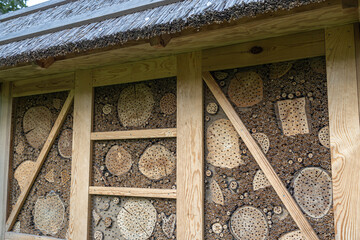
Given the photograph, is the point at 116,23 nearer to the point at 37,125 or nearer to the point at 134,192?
the point at 134,192

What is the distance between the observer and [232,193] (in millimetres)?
2307

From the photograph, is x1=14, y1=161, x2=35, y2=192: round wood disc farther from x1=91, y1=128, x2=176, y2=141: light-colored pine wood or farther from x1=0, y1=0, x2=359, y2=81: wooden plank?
x1=0, y1=0, x2=359, y2=81: wooden plank

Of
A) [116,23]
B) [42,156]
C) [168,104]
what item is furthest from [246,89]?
[42,156]

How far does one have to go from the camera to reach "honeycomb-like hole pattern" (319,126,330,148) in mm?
2059

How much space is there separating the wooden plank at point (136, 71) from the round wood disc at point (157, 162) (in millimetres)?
652

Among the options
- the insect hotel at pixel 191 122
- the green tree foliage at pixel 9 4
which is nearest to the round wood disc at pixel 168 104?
the insect hotel at pixel 191 122

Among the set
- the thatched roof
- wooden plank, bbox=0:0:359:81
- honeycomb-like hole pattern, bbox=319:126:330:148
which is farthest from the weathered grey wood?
honeycomb-like hole pattern, bbox=319:126:330:148

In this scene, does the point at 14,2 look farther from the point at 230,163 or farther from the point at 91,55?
the point at 230,163

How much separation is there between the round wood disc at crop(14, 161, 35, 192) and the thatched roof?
1190 mm

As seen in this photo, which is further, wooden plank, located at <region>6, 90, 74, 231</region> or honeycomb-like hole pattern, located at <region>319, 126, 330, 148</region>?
wooden plank, located at <region>6, 90, 74, 231</region>

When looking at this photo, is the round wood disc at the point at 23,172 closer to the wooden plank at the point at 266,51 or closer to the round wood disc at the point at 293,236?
the wooden plank at the point at 266,51

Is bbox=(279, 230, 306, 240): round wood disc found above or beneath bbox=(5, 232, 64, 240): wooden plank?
above

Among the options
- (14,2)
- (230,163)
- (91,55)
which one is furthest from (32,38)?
(14,2)

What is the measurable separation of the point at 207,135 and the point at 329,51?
1080 millimetres
